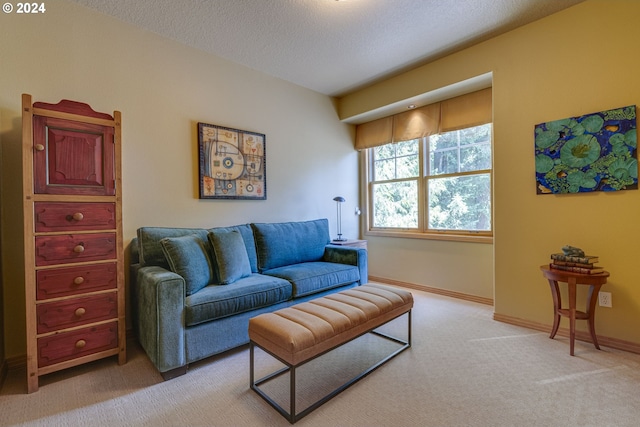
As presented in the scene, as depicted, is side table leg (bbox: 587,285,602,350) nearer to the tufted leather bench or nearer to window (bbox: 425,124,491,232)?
window (bbox: 425,124,491,232)

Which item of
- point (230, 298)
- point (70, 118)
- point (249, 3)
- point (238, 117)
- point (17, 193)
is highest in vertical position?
point (249, 3)

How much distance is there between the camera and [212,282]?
2.39 meters

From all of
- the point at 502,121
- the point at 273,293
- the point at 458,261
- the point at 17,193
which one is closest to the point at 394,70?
the point at 502,121

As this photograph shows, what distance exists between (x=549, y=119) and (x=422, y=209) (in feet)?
5.66

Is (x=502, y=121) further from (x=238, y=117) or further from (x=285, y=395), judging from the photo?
(x=285, y=395)

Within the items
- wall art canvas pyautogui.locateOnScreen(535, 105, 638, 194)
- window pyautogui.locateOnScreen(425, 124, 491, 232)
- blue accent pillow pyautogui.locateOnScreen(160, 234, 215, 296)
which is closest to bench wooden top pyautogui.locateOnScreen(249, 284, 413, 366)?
blue accent pillow pyautogui.locateOnScreen(160, 234, 215, 296)

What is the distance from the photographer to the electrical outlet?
2271 millimetres

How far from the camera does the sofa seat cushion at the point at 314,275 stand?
8.55ft

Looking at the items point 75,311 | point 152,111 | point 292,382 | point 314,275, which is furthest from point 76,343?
point 152,111

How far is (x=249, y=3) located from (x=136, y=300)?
2.49 meters

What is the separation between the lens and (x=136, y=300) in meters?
2.26

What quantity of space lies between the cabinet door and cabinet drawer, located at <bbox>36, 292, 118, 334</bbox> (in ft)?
2.30

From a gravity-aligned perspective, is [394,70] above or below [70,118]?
above

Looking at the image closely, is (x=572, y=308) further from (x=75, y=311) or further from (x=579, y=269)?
(x=75, y=311)
